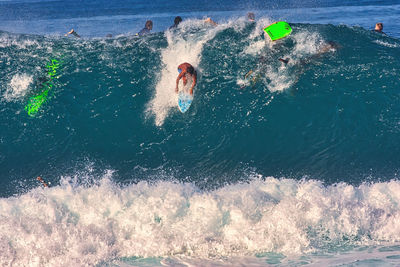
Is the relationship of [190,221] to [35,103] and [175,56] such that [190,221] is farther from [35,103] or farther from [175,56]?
[35,103]

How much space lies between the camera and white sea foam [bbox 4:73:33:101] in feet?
29.6

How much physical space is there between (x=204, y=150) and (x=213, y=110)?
108 centimetres

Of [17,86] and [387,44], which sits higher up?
[387,44]

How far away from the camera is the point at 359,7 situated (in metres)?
15.9

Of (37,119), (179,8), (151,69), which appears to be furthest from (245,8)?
(37,119)

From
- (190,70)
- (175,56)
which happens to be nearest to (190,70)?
(190,70)

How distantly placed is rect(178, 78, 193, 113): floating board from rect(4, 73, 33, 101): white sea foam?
3.91 metres

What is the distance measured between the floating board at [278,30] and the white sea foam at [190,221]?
4400 millimetres

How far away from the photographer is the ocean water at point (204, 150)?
609cm

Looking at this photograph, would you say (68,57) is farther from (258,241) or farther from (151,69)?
(258,241)

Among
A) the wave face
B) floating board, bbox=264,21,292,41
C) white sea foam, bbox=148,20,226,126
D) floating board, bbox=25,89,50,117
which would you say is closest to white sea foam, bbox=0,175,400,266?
the wave face

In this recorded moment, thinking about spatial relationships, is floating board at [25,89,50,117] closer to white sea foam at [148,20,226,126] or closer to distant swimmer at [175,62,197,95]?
white sea foam at [148,20,226,126]

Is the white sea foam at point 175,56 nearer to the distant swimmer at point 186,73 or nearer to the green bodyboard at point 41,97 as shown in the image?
the distant swimmer at point 186,73

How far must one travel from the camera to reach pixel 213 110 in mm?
8508
